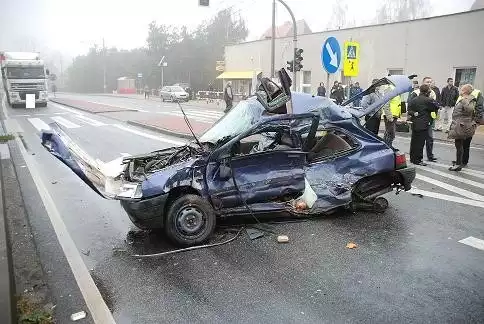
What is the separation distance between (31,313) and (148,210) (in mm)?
1683

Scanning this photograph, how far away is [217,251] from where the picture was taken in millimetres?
4938

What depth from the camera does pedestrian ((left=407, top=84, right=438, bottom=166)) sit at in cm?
924

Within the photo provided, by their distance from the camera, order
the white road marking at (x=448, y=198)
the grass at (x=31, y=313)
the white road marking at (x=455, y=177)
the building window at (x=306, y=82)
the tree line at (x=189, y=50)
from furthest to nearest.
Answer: the tree line at (x=189, y=50) < the building window at (x=306, y=82) < the white road marking at (x=455, y=177) < the white road marking at (x=448, y=198) < the grass at (x=31, y=313)

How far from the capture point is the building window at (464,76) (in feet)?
60.5

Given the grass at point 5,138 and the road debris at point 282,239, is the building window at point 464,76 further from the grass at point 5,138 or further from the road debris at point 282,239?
the grass at point 5,138

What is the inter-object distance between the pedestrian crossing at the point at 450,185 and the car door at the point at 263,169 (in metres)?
2.86

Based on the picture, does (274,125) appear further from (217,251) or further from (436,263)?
(436,263)

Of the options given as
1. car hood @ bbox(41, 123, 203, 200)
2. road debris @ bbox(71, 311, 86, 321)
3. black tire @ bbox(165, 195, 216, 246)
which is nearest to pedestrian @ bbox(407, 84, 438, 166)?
car hood @ bbox(41, 123, 203, 200)

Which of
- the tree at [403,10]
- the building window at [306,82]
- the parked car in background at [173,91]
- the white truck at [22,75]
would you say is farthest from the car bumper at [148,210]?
the tree at [403,10]

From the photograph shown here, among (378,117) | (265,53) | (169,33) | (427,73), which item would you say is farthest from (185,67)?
(378,117)

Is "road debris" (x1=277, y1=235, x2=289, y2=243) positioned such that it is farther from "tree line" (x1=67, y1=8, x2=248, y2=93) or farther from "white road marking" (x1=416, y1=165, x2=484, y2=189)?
"tree line" (x1=67, y1=8, x2=248, y2=93)

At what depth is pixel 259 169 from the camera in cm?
535

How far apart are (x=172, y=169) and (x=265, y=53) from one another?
101ft

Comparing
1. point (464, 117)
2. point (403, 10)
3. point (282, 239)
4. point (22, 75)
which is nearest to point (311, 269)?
point (282, 239)
